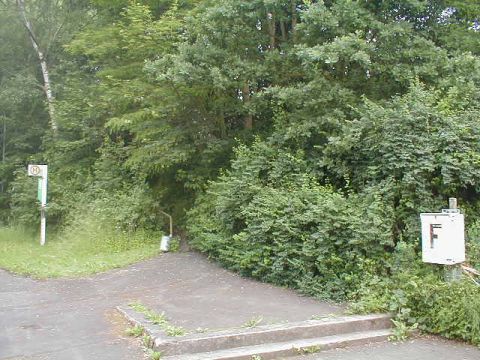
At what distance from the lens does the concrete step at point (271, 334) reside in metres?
5.45

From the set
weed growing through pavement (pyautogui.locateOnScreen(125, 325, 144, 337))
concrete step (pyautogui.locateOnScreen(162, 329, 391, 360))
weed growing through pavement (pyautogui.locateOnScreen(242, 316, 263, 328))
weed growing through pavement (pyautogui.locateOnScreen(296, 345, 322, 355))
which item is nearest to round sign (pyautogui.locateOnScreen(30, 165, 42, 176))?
weed growing through pavement (pyautogui.locateOnScreen(125, 325, 144, 337))

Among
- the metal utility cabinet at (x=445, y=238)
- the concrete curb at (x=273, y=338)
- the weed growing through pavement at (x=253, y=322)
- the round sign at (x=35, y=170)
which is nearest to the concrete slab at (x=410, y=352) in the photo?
the concrete curb at (x=273, y=338)

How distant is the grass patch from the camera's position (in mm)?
10688

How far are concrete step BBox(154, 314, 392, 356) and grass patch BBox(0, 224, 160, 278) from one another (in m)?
5.30

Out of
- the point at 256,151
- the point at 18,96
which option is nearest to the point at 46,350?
the point at 256,151

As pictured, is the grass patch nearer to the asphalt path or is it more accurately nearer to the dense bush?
the asphalt path

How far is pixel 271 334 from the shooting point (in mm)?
5777

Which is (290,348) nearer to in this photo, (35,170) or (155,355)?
(155,355)

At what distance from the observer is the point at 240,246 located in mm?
9461

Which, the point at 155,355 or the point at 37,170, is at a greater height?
the point at 37,170

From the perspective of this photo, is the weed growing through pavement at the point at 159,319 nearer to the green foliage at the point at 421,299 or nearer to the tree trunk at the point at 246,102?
the green foliage at the point at 421,299

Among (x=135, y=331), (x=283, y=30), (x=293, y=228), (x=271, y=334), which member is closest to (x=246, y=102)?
(x=283, y=30)

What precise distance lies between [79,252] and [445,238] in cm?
911

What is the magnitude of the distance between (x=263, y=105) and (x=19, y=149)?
16.6m
